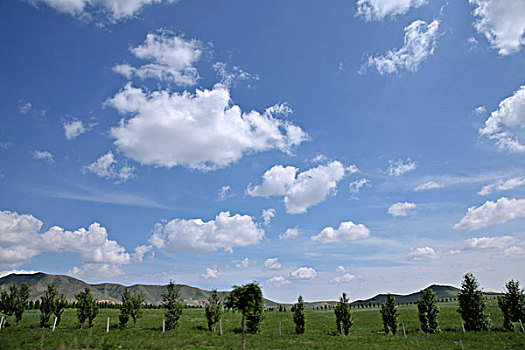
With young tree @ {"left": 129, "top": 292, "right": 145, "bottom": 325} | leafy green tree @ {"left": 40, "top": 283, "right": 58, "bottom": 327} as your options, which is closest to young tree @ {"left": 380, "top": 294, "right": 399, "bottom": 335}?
young tree @ {"left": 129, "top": 292, "right": 145, "bottom": 325}

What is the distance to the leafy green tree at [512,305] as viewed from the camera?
32781 millimetres

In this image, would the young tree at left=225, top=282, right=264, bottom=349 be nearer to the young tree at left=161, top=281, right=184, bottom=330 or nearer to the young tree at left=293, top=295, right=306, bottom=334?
the young tree at left=293, top=295, right=306, bottom=334

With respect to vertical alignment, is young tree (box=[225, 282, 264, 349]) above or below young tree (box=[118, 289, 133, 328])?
above

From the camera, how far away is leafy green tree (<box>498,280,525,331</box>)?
32.8 m

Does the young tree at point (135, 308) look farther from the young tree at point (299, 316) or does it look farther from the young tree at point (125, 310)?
the young tree at point (299, 316)

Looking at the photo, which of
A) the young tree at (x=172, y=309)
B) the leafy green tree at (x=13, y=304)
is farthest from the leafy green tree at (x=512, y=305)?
the leafy green tree at (x=13, y=304)

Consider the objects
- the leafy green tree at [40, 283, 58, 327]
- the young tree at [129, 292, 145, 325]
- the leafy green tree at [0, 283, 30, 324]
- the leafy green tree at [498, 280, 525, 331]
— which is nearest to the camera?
the leafy green tree at [498, 280, 525, 331]

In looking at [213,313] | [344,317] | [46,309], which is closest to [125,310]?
[46,309]

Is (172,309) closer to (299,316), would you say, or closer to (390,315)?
(299,316)

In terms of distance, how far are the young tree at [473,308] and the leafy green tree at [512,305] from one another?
1.82 m

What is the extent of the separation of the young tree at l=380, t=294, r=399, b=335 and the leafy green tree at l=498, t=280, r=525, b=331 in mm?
10412

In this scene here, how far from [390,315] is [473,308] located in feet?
27.4

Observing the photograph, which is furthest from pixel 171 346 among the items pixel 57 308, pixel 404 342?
pixel 57 308

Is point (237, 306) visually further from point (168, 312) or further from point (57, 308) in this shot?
point (57, 308)
